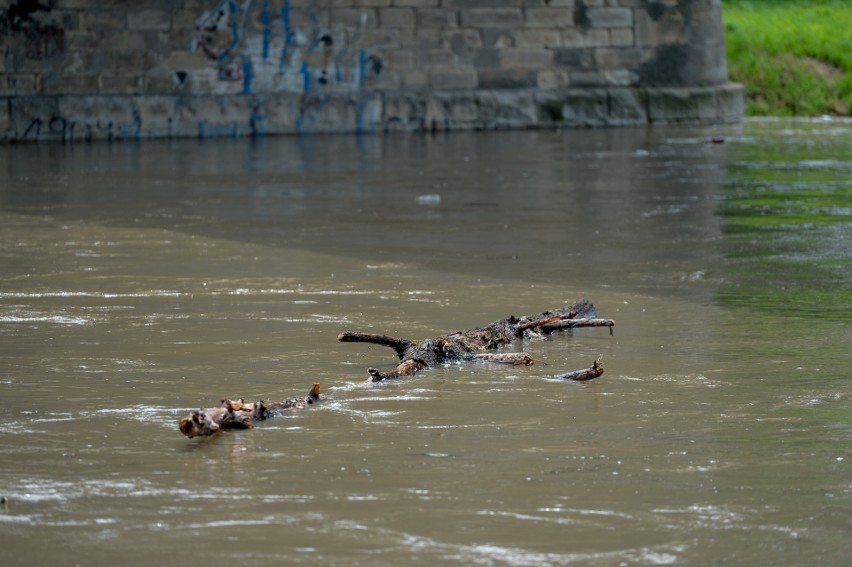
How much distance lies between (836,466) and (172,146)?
553 inches

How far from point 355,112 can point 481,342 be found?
→ 1436 centimetres

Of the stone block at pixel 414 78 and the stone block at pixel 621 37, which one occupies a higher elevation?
the stone block at pixel 621 37

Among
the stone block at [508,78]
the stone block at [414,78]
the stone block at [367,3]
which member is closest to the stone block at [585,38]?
the stone block at [508,78]

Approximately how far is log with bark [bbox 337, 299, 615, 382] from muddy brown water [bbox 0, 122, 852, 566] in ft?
0.21

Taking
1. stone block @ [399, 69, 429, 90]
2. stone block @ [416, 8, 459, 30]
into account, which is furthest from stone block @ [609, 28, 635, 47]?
stone block @ [399, 69, 429, 90]

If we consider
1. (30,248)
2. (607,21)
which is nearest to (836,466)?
(30,248)

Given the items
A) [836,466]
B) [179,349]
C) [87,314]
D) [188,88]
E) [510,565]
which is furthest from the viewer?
[188,88]

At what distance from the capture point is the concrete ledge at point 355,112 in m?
18.0

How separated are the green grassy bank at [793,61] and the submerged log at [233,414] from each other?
2125cm

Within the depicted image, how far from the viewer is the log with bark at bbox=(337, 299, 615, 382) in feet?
14.5

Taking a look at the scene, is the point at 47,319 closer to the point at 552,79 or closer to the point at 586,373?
the point at 586,373

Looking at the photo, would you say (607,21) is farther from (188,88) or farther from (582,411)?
(582,411)

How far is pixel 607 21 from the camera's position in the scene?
19766 millimetres

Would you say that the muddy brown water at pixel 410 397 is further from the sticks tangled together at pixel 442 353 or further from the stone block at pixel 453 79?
the stone block at pixel 453 79
